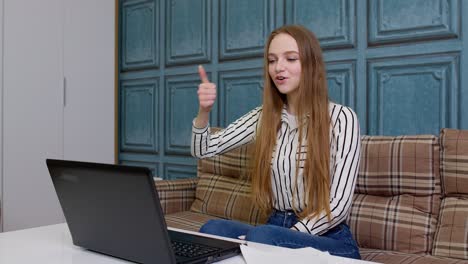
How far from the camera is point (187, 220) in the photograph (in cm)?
232

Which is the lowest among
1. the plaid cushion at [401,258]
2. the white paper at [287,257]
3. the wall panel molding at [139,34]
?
the plaid cushion at [401,258]

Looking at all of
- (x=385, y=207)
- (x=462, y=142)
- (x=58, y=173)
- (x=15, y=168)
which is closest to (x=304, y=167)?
(x=385, y=207)

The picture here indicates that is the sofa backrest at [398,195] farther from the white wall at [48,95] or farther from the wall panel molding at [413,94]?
the white wall at [48,95]

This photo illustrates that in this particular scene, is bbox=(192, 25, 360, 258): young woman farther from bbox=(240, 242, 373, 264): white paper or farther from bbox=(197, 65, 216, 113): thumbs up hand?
bbox=(240, 242, 373, 264): white paper

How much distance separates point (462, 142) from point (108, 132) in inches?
99.1

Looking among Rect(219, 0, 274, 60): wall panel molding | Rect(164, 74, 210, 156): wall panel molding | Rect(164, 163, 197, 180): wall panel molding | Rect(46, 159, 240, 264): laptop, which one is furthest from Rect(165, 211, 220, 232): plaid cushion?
Rect(46, 159, 240, 264): laptop

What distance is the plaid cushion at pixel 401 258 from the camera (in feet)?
5.32

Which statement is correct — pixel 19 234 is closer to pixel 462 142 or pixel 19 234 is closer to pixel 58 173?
pixel 58 173

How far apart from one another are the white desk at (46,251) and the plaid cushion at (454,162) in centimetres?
103

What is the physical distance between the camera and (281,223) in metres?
1.67

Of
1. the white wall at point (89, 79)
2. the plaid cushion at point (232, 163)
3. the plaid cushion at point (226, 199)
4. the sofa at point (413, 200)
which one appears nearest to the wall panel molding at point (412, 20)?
the sofa at point (413, 200)

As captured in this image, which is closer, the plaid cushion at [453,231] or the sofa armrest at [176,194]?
the plaid cushion at [453,231]

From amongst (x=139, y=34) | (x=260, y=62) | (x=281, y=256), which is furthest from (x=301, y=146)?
(x=139, y=34)

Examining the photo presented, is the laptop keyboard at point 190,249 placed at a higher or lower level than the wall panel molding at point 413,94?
lower
